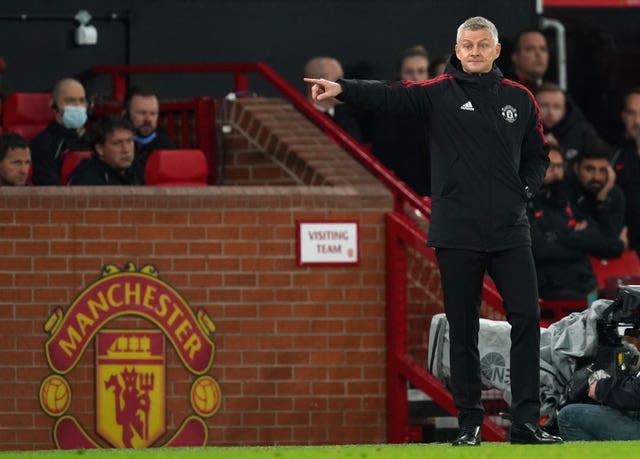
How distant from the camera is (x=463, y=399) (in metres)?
8.36

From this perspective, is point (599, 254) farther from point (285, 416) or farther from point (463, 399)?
point (463, 399)

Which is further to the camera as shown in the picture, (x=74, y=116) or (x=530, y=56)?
(x=530, y=56)

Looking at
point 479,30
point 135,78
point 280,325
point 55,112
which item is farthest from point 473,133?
point 135,78

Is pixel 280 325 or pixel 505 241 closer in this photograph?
pixel 505 241

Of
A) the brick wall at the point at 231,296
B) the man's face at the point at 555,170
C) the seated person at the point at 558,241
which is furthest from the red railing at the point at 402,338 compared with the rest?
the man's face at the point at 555,170

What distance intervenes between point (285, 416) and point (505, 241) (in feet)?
10.6

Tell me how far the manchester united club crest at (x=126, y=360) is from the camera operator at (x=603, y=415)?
2981 mm

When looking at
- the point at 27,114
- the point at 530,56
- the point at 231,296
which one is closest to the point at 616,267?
the point at 530,56

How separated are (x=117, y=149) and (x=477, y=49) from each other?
3839 mm

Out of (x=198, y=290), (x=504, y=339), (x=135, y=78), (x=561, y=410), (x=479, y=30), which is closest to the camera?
(x=479, y=30)

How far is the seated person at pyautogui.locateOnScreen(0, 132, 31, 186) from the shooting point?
37.5 feet

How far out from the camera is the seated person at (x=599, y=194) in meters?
13.0

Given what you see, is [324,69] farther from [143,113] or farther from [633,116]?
[633,116]

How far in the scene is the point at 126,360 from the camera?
11055mm
